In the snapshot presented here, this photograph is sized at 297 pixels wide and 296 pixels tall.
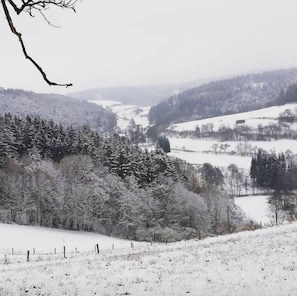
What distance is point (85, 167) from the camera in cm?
10206

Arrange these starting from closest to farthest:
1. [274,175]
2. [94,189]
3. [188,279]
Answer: [188,279]
[94,189]
[274,175]

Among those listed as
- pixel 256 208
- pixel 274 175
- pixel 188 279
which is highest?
pixel 188 279

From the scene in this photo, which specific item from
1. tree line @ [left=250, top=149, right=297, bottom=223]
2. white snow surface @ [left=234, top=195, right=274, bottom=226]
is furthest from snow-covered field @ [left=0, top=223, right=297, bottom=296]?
tree line @ [left=250, top=149, right=297, bottom=223]

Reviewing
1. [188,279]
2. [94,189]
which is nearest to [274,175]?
[94,189]

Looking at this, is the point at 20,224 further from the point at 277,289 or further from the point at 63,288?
the point at 277,289

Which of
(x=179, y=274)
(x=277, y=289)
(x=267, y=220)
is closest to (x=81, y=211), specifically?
(x=267, y=220)

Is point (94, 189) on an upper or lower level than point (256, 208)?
upper

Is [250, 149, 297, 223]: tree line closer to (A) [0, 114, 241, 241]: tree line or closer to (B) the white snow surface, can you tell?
(B) the white snow surface

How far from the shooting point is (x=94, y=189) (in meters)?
91.1

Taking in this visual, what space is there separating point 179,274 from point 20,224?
2625 inches

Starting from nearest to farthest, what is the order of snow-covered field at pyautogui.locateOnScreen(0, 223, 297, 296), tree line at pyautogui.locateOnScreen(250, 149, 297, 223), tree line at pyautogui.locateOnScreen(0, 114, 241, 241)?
snow-covered field at pyautogui.locateOnScreen(0, 223, 297, 296) < tree line at pyautogui.locateOnScreen(0, 114, 241, 241) < tree line at pyautogui.locateOnScreen(250, 149, 297, 223)

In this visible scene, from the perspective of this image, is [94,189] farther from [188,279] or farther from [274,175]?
[274,175]

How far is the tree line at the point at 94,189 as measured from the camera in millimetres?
83875

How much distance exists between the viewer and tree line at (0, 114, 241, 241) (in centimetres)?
8388
